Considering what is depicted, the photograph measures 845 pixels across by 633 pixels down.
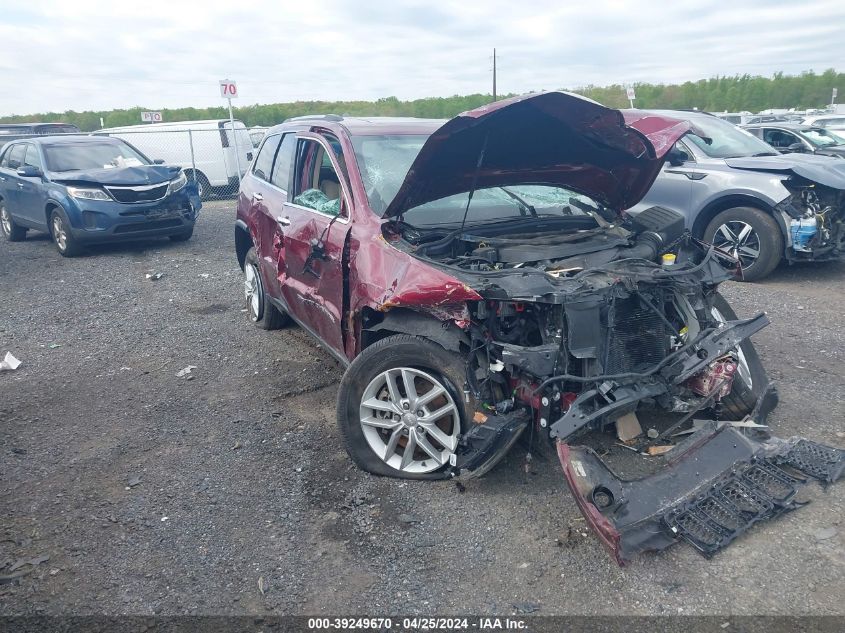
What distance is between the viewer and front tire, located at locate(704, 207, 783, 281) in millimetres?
7441

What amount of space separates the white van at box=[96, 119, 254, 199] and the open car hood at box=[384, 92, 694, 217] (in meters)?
13.8

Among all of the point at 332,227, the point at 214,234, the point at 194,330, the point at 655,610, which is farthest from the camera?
the point at 214,234

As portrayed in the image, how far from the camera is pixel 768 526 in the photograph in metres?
3.12

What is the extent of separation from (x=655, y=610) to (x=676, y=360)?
130 cm

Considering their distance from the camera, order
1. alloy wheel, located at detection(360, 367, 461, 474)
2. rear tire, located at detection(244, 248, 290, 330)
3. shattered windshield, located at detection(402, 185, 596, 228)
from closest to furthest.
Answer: alloy wheel, located at detection(360, 367, 461, 474) < shattered windshield, located at detection(402, 185, 596, 228) < rear tire, located at detection(244, 248, 290, 330)

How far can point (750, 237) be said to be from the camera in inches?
301

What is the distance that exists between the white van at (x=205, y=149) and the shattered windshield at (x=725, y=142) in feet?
38.2

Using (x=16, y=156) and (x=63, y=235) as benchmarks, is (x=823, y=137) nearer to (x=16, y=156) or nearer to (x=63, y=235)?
(x=63, y=235)

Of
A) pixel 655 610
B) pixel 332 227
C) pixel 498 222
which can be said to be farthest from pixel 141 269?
pixel 655 610

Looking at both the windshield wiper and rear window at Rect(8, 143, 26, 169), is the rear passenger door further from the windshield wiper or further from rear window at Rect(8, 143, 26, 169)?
rear window at Rect(8, 143, 26, 169)

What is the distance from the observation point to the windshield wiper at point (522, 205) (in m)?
4.38

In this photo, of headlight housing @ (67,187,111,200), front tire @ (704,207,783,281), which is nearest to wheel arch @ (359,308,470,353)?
front tire @ (704,207,783,281)

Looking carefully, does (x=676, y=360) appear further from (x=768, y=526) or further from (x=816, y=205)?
(x=816, y=205)

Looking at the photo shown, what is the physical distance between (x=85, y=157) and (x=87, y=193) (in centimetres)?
109
